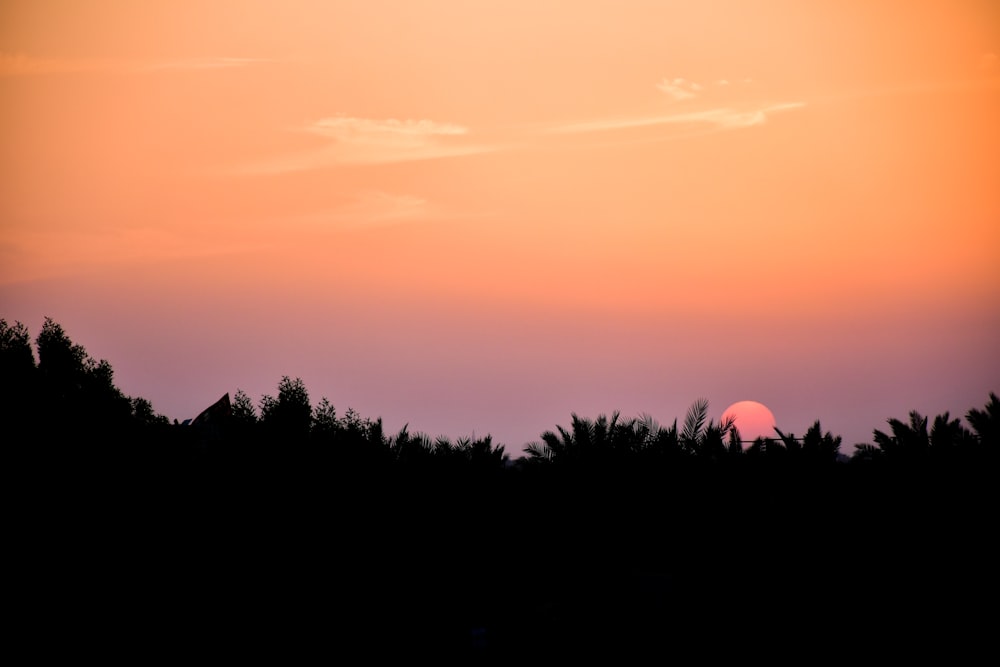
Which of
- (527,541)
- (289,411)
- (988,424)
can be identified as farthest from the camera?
(289,411)

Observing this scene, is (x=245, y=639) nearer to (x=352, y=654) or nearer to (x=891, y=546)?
(x=352, y=654)

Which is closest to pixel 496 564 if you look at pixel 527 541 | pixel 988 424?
pixel 527 541

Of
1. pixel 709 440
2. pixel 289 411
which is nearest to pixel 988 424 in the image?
pixel 709 440

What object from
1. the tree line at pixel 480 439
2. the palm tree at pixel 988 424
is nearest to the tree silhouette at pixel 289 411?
the tree line at pixel 480 439

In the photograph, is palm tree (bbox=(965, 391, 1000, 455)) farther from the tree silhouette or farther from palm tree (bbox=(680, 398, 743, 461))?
the tree silhouette

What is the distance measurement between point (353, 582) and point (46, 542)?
6.67m

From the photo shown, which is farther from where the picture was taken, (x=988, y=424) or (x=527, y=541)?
(x=527, y=541)

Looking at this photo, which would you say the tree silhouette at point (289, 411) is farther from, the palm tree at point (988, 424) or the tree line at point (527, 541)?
the palm tree at point (988, 424)

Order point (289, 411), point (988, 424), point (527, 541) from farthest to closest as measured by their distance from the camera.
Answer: point (289, 411) < point (527, 541) < point (988, 424)

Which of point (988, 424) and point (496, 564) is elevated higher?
point (988, 424)

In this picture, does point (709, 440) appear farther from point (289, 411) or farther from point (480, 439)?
point (289, 411)

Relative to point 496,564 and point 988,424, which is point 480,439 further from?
point 988,424

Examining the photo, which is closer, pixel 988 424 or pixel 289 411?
pixel 988 424

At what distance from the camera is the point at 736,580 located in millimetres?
19500
